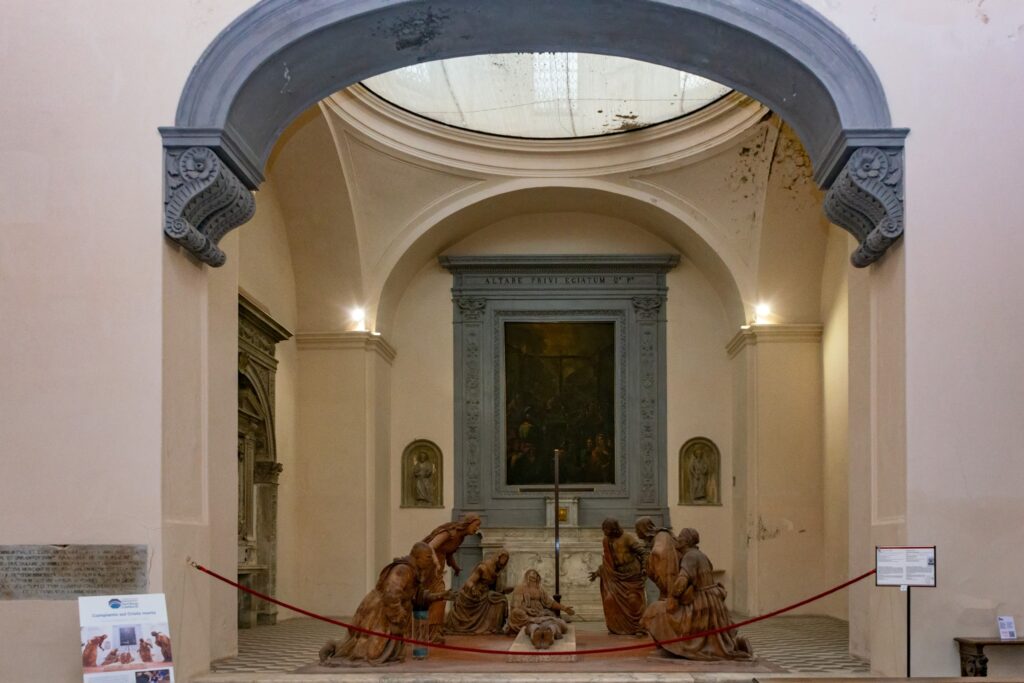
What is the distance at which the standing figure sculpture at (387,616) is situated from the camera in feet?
30.1

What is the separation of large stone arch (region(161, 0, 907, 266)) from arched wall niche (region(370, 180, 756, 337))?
7011mm

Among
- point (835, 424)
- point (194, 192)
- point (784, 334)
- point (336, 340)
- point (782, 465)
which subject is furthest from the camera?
point (336, 340)

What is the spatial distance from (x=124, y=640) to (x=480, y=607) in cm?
560

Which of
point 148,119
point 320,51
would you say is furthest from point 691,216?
point 148,119

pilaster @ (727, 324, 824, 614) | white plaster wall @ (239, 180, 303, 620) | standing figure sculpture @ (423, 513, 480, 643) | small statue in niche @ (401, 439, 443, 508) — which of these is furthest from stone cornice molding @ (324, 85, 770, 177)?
standing figure sculpture @ (423, 513, 480, 643)

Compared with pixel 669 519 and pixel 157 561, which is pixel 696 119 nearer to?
pixel 669 519

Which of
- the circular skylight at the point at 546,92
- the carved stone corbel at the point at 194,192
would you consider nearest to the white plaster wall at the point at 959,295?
the carved stone corbel at the point at 194,192

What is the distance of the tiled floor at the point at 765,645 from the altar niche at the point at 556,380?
10.7ft

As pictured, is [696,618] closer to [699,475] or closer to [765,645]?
[765,645]

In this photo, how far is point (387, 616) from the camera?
9484mm

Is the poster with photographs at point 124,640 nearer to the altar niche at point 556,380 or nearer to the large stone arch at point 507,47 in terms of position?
the large stone arch at point 507,47

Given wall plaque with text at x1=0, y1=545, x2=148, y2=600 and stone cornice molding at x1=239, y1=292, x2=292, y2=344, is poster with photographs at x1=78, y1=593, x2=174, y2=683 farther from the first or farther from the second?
stone cornice molding at x1=239, y1=292, x2=292, y2=344

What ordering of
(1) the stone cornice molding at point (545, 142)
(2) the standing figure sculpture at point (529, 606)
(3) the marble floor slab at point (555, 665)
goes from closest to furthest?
(3) the marble floor slab at point (555, 665) → (2) the standing figure sculpture at point (529, 606) → (1) the stone cornice molding at point (545, 142)

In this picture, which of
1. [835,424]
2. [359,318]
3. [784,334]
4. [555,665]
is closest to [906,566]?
[555,665]
